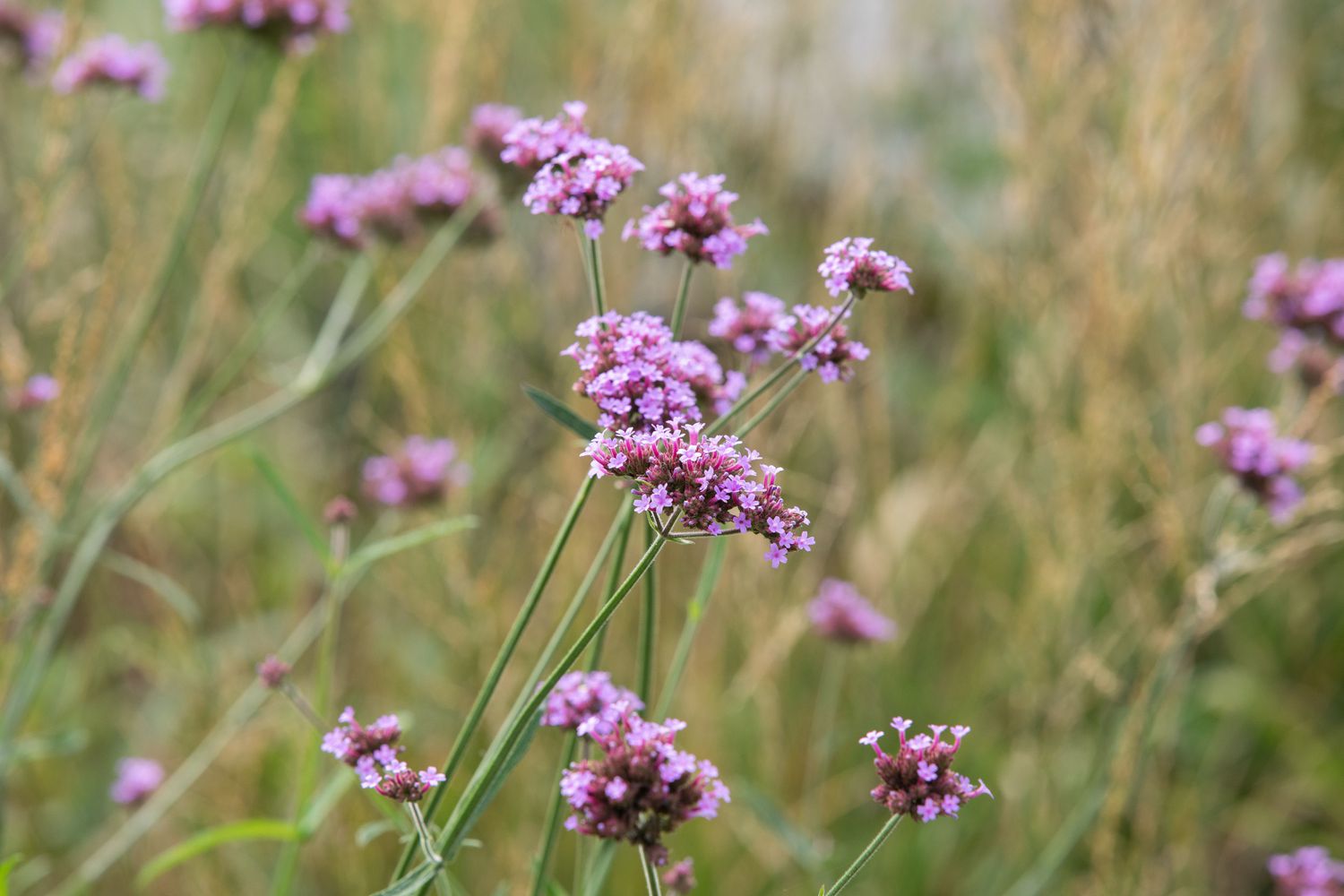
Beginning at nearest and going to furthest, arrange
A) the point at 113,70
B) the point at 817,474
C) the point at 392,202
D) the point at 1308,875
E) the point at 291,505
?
the point at 291,505, the point at 1308,875, the point at 392,202, the point at 113,70, the point at 817,474

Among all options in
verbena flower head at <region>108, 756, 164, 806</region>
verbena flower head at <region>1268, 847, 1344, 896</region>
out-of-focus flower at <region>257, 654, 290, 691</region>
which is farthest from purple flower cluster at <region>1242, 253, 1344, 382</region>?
verbena flower head at <region>108, 756, 164, 806</region>

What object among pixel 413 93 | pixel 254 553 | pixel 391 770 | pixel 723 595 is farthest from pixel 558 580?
pixel 413 93

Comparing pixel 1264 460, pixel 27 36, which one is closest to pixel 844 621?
pixel 1264 460

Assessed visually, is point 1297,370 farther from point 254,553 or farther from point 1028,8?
point 254,553

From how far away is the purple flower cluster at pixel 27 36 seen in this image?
239cm

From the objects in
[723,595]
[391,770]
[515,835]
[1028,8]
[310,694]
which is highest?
[1028,8]

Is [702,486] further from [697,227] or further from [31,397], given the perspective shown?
[31,397]

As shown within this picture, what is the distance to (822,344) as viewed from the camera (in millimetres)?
1232

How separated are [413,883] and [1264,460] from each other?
1.50 m

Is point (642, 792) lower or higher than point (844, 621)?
lower

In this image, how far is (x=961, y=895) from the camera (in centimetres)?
254

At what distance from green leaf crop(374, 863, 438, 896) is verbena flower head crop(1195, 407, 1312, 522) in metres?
1.39

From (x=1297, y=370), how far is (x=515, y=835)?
64.9 inches

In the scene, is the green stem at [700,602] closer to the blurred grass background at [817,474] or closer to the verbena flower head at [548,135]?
the blurred grass background at [817,474]
